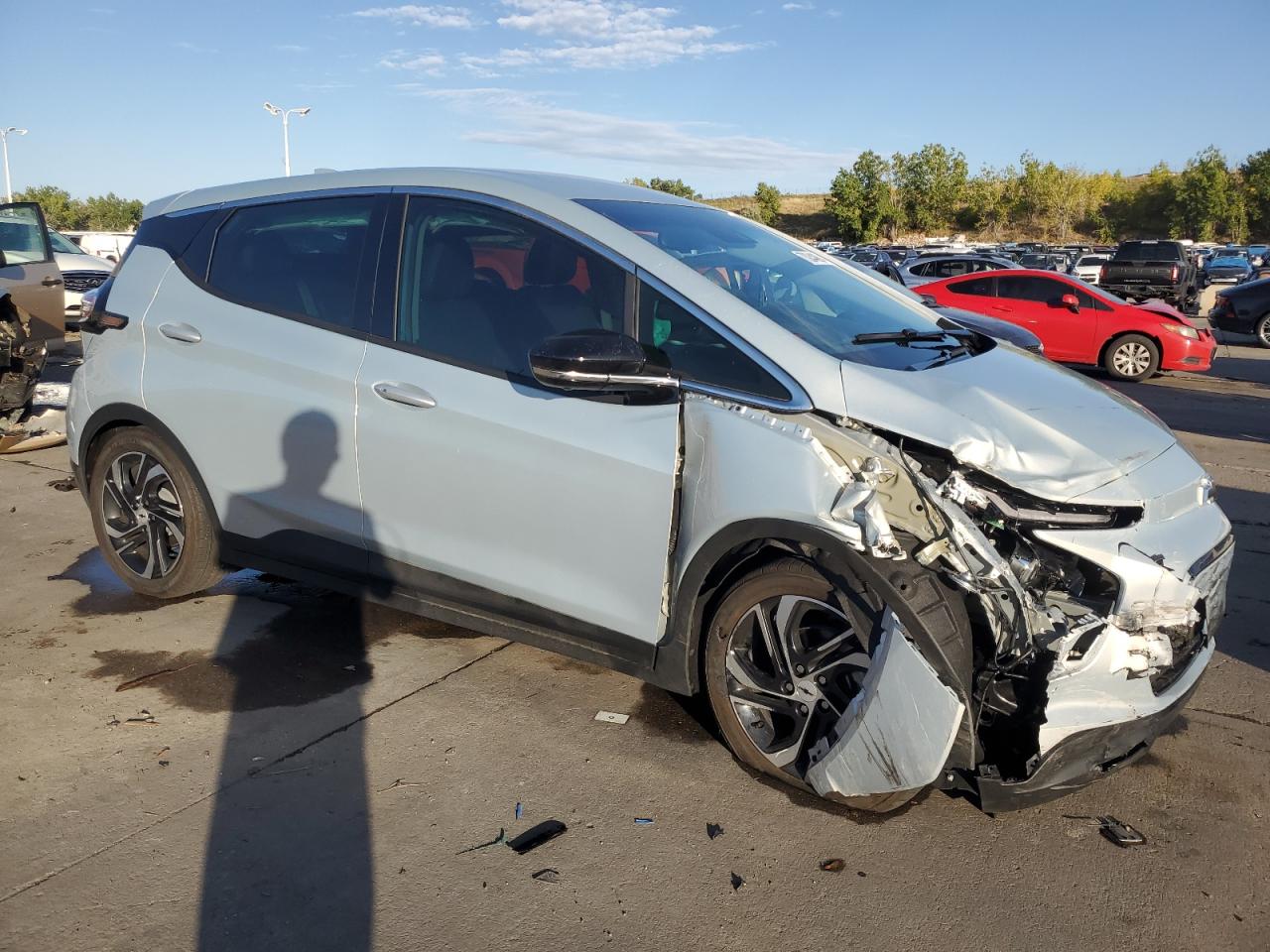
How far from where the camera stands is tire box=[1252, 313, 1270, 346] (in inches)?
749

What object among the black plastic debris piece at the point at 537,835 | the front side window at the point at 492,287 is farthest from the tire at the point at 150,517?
the black plastic debris piece at the point at 537,835

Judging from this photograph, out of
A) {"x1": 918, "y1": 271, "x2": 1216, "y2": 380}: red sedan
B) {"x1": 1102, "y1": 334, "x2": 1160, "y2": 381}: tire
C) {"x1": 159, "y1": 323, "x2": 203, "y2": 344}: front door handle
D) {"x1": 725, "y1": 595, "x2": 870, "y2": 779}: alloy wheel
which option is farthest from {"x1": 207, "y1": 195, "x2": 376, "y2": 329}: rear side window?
{"x1": 1102, "y1": 334, "x2": 1160, "y2": 381}: tire

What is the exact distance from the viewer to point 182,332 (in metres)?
4.50

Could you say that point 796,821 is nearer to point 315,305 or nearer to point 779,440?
point 779,440

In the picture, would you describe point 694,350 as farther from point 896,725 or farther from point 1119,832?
point 1119,832

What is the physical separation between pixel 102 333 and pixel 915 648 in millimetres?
3894

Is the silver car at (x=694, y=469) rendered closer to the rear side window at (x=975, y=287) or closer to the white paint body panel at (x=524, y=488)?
the white paint body panel at (x=524, y=488)

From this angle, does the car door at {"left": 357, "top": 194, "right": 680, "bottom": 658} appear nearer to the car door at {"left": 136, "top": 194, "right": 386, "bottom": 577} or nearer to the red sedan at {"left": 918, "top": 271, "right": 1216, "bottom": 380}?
the car door at {"left": 136, "top": 194, "right": 386, "bottom": 577}

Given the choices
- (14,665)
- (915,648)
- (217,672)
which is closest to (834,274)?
(915,648)

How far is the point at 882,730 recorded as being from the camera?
2.99 metres

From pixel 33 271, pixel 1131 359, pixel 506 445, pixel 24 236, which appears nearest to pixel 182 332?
pixel 506 445

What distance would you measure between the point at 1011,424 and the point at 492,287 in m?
1.86

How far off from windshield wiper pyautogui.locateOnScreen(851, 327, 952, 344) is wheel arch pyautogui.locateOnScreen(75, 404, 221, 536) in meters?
2.85

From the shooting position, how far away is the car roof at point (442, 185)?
12.8 feet
